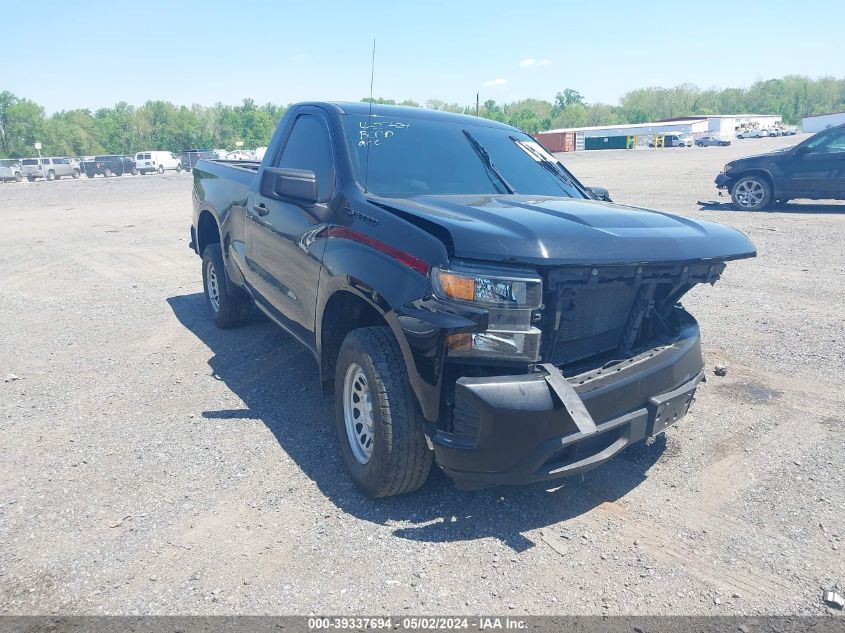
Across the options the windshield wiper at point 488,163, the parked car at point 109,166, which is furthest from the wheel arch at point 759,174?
the parked car at point 109,166

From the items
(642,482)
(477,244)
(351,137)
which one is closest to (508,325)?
(477,244)

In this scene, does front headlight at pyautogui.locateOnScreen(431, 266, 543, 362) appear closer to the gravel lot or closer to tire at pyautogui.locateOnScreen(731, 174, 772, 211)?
the gravel lot

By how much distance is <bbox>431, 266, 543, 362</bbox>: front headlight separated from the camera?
2.70 m

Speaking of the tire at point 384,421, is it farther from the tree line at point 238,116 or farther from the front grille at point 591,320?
the tree line at point 238,116

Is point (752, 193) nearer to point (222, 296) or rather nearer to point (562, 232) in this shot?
point (222, 296)

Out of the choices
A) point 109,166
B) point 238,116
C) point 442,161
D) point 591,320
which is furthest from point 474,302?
point 238,116

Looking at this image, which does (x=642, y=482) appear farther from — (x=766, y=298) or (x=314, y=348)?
(x=766, y=298)

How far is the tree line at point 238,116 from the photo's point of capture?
98812 millimetres

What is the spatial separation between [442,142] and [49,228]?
14270 mm

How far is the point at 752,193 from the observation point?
13.5 m

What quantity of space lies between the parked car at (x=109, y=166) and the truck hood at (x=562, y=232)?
53.2 metres

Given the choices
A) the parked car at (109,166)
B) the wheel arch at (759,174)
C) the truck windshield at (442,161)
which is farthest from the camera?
the parked car at (109,166)

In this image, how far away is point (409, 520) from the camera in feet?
10.5

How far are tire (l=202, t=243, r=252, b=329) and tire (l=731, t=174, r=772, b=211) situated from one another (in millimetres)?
11386
